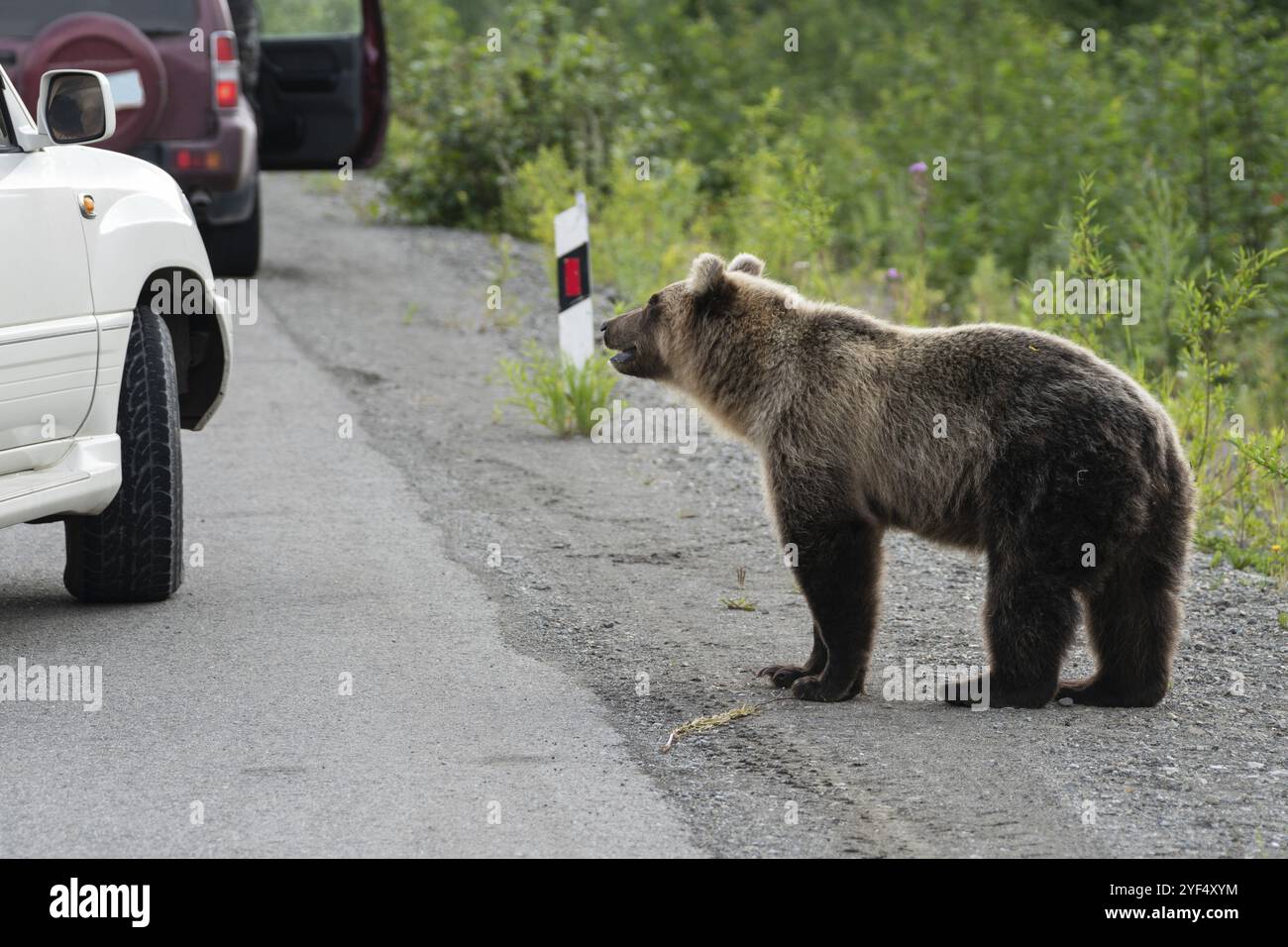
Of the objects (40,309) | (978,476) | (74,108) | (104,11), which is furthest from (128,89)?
(978,476)

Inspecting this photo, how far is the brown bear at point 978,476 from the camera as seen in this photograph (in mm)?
5207

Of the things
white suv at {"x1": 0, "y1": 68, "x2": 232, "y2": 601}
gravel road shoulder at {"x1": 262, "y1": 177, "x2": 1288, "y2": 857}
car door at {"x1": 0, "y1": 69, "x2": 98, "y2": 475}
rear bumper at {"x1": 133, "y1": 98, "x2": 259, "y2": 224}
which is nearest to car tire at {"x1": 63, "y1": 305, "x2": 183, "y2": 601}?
white suv at {"x1": 0, "y1": 68, "x2": 232, "y2": 601}

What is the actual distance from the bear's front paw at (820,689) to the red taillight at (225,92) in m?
8.36

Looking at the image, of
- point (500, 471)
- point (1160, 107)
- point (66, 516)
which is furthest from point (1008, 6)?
point (66, 516)

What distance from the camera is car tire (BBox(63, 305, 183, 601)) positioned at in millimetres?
6492

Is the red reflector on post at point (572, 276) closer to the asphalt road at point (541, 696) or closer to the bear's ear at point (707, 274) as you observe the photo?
the asphalt road at point (541, 696)

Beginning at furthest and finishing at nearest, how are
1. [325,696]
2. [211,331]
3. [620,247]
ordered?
[620,247] → [211,331] → [325,696]

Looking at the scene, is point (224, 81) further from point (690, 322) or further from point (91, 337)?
point (690, 322)

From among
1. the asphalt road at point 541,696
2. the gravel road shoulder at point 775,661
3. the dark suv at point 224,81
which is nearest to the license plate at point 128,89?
the dark suv at point 224,81

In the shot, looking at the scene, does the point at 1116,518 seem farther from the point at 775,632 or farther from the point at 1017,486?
the point at 775,632

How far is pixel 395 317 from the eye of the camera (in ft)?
43.3

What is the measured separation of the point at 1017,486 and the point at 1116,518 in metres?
0.32

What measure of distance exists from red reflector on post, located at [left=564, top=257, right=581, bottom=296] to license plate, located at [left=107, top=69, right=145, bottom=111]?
351 centimetres

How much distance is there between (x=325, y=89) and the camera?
49.3ft
